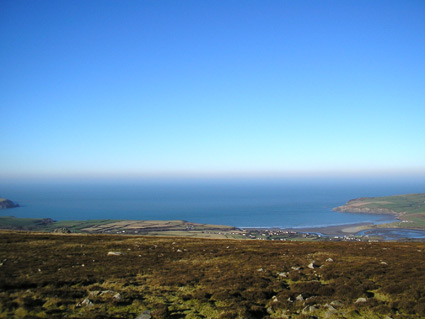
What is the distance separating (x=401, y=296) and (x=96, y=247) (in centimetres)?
2740

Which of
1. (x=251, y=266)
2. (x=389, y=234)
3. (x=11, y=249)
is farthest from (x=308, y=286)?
(x=389, y=234)

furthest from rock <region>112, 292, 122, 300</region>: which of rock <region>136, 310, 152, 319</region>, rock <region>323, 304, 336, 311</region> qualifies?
rock <region>323, 304, 336, 311</region>

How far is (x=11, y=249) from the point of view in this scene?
25.6 m

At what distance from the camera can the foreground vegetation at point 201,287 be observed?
39.9ft

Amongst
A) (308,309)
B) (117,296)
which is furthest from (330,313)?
(117,296)

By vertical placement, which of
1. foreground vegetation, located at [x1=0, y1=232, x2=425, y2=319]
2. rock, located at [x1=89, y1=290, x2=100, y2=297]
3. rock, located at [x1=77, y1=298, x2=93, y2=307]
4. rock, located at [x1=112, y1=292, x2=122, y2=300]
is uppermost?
rock, located at [x1=77, y1=298, x2=93, y2=307]

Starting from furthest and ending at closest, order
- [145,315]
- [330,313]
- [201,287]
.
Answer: [201,287] → [330,313] → [145,315]

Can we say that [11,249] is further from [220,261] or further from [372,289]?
[372,289]

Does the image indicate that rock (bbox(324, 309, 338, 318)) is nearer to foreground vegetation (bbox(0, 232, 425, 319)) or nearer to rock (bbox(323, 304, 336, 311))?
foreground vegetation (bbox(0, 232, 425, 319))

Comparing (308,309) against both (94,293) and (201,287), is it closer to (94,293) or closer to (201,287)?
(201,287)

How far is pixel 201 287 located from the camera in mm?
15984

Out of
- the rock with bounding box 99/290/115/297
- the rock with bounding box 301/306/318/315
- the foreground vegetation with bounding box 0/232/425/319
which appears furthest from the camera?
the rock with bounding box 99/290/115/297

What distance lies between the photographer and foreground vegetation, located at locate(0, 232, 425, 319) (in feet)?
39.9

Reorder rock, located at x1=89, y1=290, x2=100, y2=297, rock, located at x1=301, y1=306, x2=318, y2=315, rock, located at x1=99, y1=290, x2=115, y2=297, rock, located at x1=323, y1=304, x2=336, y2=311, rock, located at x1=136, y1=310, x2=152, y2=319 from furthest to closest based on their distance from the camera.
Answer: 1. rock, located at x1=99, y1=290, x2=115, y2=297
2. rock, located at x1=89, y1=290, x2=100, y2=297
3. rock, located at x1=323, y1=304, x2=336, y2=311
4. rock, located at x1=301, y1=306, x2=318, y2=315
5. rock, located at x1=136, y1=310, x2=152, y2=319
